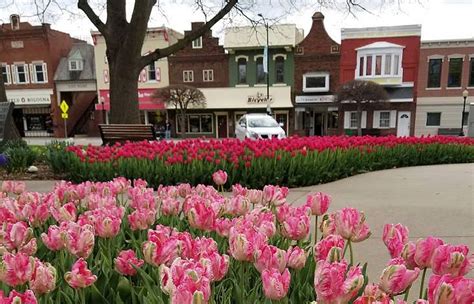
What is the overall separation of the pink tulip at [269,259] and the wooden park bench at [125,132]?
27.4 feet

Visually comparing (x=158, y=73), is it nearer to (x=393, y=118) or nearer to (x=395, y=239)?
(x=393, y=118)

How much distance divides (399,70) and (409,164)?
73.4ft

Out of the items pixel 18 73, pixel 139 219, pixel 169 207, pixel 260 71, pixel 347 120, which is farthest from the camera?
pixel 18 73

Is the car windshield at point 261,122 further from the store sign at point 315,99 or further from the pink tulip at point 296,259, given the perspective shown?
the pink tulip at point 296,259

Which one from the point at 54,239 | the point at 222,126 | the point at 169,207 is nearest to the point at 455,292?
the point at 54,239

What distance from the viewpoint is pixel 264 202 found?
2344 millimetres

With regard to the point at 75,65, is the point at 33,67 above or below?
below

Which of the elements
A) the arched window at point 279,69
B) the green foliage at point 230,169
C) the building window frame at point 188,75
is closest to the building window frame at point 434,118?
the arched window at point 279,69

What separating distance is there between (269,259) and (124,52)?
9.11m

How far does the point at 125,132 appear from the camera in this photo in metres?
9.19

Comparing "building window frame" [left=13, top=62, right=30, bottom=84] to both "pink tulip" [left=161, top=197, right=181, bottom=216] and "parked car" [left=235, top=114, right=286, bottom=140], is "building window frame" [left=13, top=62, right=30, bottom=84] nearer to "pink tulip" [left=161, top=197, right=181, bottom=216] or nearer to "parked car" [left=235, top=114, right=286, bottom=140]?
"parked car" [left=235, top=114, right=286, bottom=140]

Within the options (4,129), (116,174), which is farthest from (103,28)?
(116,174)

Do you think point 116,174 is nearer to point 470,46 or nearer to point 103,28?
point 103,28

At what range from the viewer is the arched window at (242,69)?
1239 inches
